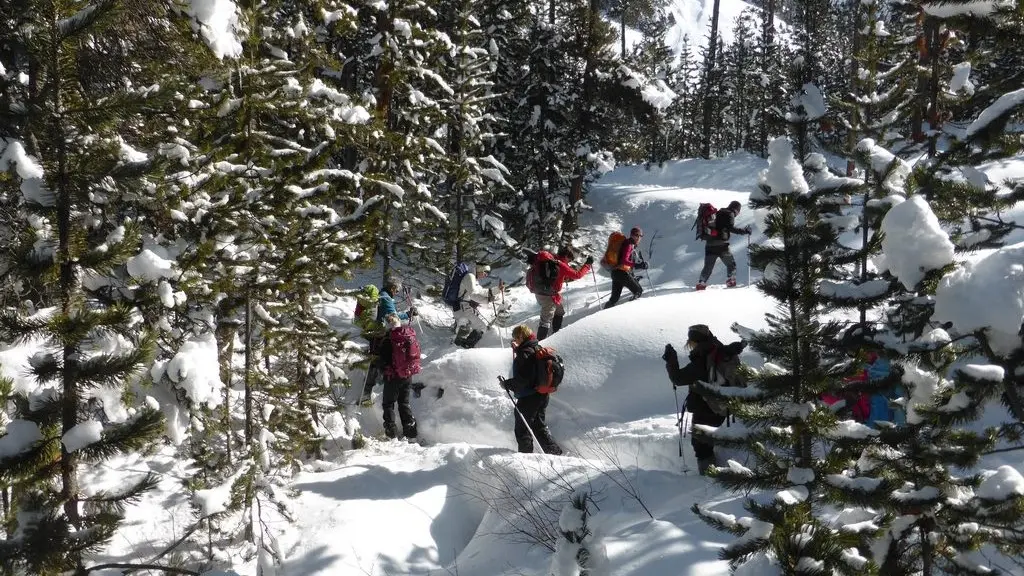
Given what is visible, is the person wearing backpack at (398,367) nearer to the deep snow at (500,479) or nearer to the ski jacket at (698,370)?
the deep snow at (500,479)

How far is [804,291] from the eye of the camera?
3.50 m

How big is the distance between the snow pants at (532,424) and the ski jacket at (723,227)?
20.0 feet

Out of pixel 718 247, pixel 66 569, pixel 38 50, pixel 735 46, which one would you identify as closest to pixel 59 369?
pixel 66 569

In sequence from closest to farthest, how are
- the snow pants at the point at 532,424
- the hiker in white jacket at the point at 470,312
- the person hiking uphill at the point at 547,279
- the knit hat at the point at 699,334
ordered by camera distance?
1. the knit hat at the point at 699,334
2. the snow pants at the point at 532,424
3. the person hiking uphill at the point at 547,279
4. the hiker in white jacket at the point at 470,312

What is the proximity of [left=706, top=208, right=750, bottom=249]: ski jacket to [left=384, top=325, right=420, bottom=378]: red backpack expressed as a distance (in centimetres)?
653

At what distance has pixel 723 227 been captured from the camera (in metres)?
12.5

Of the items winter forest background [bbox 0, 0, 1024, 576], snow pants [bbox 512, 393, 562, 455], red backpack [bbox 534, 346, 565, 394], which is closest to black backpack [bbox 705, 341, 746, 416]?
winter forest background [bbox 0, 0, 1024, 576]

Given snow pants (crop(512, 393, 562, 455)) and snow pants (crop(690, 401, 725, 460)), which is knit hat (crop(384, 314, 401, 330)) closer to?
snow pants (crop(512, 393, 562, 455))

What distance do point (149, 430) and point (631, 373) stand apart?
703cm

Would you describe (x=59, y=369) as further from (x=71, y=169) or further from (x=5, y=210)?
(x=5, y=210)

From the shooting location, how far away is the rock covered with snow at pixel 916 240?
3.36 metres

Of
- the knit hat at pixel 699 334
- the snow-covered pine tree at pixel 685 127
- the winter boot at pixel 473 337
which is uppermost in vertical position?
the snow-covered pine tree at pixel 685 127

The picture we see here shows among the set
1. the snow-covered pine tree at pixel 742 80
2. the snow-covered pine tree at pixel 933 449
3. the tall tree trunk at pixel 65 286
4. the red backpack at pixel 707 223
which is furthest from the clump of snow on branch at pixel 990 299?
the snow-covered pine tree at pixel 742 80

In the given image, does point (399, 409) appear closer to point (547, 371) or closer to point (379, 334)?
point (379, 334)
